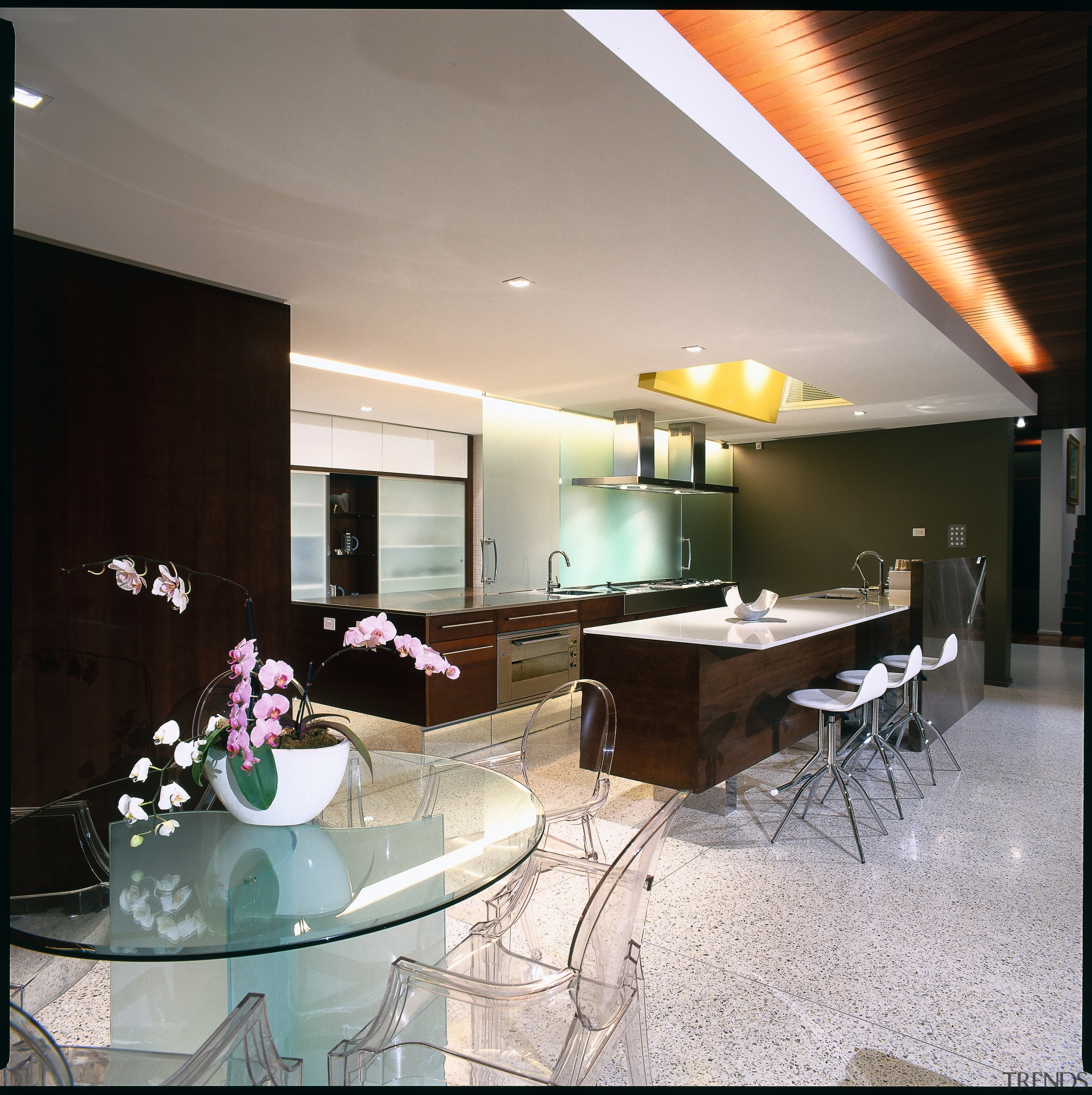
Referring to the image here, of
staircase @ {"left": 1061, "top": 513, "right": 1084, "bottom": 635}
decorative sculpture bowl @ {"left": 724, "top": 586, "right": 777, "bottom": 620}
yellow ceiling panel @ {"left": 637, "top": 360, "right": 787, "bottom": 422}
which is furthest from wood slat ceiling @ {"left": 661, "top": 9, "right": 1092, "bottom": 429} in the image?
staircase @ {"left": 1061, "top": 513, "right": 1084, "bottom": 635}

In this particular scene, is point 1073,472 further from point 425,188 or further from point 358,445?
point 425,188

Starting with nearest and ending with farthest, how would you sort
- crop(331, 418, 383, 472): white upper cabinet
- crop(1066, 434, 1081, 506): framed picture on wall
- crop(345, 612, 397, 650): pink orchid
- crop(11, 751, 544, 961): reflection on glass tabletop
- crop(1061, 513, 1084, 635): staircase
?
crop(11, 751, 544, 961): reflection on glass tabletop → crop(345, 612, 397, 650): pink orchid → crop(331, 418, 383, 472): white upper cabinet → crop(1066, 434, 1081, 506): framed picture on wall → crop(1061, 513, 1084, 635): staircase

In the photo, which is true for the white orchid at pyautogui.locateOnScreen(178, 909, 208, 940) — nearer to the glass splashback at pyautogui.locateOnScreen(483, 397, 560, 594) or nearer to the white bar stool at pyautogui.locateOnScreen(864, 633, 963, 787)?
the white bar stool at pyautogui.locateOnScreen(864, 633, 963, 787)

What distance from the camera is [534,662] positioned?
5.15m

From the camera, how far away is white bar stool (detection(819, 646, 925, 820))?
12.7ft

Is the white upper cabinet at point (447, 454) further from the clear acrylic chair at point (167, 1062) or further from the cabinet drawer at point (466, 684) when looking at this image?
→ the clear acrylic chair at point (167, 1062)

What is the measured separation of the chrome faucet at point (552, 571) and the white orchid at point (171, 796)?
459 cm

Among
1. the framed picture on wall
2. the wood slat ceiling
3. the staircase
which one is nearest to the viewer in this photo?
the wood slat ceiling

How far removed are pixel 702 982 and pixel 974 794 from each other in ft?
8.09

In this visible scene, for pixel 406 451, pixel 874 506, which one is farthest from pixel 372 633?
pixel 874 506

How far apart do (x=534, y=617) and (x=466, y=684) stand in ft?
2.74

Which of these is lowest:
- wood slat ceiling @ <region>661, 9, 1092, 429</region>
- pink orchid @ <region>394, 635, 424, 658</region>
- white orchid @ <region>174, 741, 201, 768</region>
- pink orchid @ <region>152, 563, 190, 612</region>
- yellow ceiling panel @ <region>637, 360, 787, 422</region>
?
white orchid @ <region>174, 741, 201, 768</region>

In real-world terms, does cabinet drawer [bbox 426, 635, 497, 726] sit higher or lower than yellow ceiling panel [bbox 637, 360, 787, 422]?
lower

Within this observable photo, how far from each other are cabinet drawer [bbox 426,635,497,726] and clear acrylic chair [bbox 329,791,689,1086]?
7.15 ft
